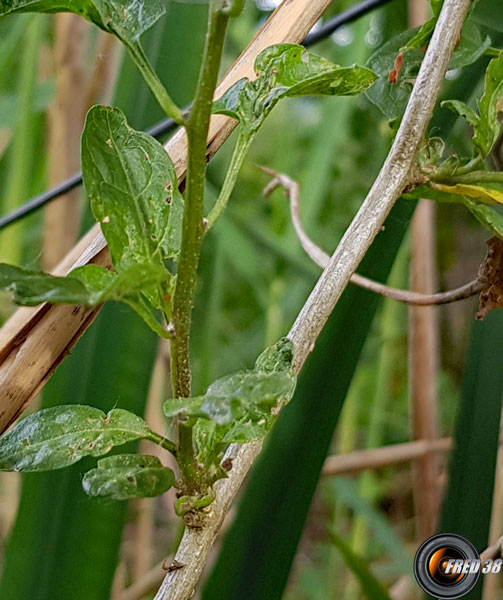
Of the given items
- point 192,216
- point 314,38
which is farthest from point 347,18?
point 192,216

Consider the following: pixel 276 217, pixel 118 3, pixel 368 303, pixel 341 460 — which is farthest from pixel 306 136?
pixel 118 3

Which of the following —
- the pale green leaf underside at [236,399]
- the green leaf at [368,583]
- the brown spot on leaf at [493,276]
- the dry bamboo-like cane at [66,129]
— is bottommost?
the green leaf at [368,583]

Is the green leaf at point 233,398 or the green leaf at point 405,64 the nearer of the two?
the green leaf at point 233,398

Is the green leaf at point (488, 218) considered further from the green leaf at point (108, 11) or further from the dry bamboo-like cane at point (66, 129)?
the dry bamboo-like cane at point (66, 129)

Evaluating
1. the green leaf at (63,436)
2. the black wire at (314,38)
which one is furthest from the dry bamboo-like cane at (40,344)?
the black wire at (314,38)

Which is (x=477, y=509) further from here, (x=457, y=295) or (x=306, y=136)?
(x=306, y=136)

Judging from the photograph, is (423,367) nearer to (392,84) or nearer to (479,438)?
(479,438)

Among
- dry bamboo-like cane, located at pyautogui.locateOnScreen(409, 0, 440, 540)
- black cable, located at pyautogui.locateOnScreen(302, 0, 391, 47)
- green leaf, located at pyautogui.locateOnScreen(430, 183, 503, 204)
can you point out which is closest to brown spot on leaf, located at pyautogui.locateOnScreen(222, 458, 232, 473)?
green leaf, located at pyautogui.locateOnScreen(430, 183, 503, 204)
